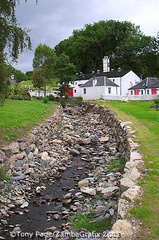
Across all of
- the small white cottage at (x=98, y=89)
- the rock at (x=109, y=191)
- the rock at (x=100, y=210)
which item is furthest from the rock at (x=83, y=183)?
the small white cottage at (x=98, y=89)

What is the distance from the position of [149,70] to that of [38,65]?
31285mm

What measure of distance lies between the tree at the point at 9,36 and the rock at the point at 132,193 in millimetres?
6235

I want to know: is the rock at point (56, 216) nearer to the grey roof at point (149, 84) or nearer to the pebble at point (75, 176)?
the pebble at point (75, 176)

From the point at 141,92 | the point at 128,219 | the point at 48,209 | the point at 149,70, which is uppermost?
the point at 149,70

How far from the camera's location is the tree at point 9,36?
8992 mm

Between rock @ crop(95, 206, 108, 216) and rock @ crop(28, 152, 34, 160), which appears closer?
rock @ crop(95, 206, 108, 216)

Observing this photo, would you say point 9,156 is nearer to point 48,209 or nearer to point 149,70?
point 48,209

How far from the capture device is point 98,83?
4800cm

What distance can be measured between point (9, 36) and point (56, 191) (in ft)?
19.9

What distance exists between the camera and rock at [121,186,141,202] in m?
5.53

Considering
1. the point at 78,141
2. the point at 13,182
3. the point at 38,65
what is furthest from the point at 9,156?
the point at 38,65

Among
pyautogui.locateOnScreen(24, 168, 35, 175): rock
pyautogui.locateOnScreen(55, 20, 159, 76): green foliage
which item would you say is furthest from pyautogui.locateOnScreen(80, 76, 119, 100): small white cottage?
pyautogui.locateOnScreen(24, 168, 35, 175): rock

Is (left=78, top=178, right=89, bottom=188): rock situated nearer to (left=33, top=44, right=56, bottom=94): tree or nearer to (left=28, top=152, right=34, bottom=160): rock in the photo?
(left=28, top=152, right=34, bottom=160): rock

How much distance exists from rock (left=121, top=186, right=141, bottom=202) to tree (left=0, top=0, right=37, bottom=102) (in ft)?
20.5
